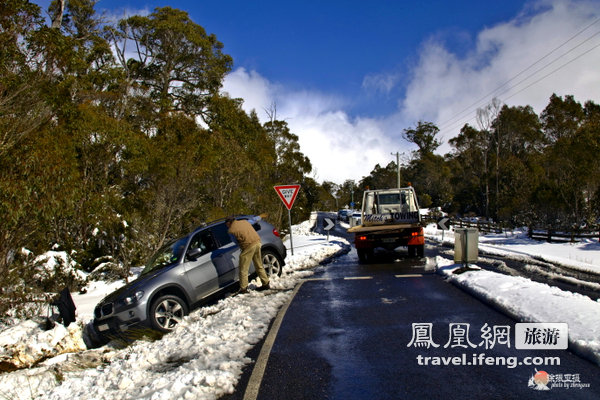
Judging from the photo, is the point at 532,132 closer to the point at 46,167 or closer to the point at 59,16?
the point at 59,16

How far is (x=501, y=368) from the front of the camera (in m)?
4.20

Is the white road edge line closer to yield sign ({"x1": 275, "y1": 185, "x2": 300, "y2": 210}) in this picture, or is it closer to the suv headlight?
the suv headlight

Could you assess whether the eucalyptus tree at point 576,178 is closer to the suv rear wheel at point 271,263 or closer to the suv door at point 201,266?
the suv rear wheel at point 271,263

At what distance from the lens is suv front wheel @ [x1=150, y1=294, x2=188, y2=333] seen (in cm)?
690

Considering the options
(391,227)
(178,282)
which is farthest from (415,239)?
(178,282)

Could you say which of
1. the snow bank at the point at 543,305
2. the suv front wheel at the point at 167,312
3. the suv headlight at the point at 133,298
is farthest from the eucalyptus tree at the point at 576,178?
the suv headlight at the point at 133,298

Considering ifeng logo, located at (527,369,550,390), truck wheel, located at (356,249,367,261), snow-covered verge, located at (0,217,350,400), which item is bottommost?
snow-covered verge, located at (0,217,350,400)

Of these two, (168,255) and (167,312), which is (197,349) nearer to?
(167,312)

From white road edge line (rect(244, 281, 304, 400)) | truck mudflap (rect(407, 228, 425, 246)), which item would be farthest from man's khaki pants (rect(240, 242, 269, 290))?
truck mudflap (rect(407, 228, 425, 246))

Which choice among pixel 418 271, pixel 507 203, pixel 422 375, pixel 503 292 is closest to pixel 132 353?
pixel 422 375

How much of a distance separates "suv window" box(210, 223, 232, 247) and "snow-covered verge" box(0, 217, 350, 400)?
1.31 m

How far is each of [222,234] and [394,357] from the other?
5.30 meters

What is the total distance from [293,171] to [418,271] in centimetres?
Result: 3537

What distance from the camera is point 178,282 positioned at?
24.6 ft
